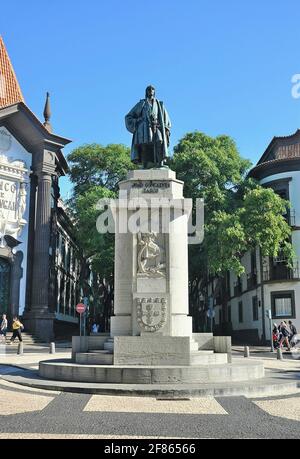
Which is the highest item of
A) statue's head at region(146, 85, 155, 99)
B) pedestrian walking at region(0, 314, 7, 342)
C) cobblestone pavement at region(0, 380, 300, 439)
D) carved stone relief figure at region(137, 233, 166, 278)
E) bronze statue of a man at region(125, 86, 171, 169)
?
statue's head at region(146, 85, 155, 99)

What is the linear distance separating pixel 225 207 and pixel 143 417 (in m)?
25.8

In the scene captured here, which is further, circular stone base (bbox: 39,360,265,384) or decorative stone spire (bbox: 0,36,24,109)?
decorative stone spire (bbox: 0,36,24,109)

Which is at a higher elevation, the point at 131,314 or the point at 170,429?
the point at 131,314

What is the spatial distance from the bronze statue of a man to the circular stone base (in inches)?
231

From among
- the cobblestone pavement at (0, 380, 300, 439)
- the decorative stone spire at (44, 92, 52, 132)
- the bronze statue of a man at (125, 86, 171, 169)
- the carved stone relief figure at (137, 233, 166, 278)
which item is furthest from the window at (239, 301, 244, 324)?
the cobblestone pavement at (0, 380, 300, 439)

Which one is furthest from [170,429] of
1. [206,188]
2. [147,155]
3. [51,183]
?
[51,183]

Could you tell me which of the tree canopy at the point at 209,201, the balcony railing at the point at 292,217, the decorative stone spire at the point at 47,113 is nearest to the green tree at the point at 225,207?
the tree canopy at the point at 209,201

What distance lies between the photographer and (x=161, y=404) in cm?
812

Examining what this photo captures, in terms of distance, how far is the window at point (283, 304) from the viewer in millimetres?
33969

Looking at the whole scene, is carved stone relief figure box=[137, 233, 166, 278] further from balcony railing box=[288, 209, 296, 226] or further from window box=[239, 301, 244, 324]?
window box=[239, 301, 244, 324]

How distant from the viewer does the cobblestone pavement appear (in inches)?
238

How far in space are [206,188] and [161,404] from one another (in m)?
24.8

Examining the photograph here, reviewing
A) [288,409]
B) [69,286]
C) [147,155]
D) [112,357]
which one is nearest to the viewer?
[288,409]

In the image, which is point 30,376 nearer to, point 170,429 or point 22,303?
point 170,429
